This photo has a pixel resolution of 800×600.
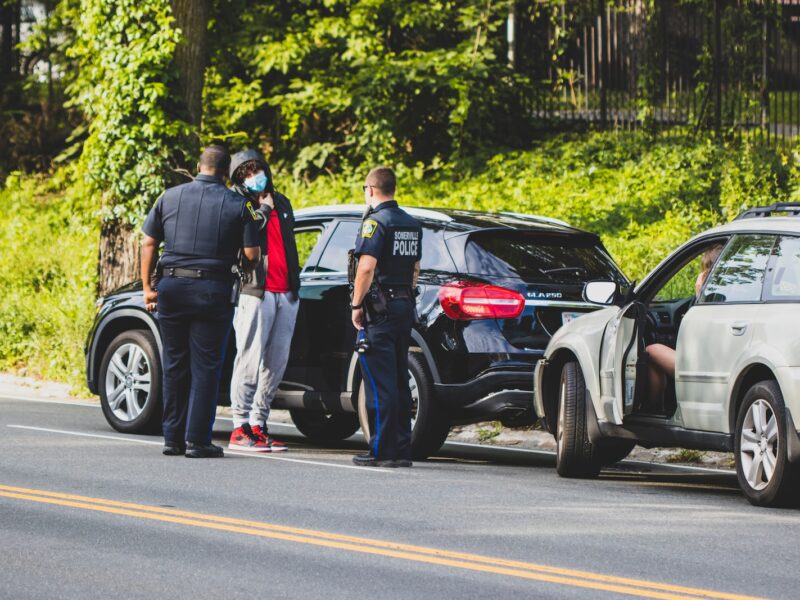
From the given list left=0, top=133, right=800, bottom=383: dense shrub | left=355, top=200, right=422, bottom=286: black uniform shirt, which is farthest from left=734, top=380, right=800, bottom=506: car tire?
left=0, top=133, right=800, bottom=383: dense shrub

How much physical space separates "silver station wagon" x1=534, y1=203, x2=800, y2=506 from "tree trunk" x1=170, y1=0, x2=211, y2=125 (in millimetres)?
8820

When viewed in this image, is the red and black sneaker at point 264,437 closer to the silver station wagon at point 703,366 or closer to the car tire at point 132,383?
the car tire at point 132,383

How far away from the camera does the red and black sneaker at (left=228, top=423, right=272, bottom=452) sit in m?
10.7

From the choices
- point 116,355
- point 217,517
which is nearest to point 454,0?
point 116,355

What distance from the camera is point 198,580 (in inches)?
241

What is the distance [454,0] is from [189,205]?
46.1 ft

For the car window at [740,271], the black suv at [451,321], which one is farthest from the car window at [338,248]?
the car window at [740,271]

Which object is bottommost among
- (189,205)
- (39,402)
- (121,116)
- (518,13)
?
(39,402)

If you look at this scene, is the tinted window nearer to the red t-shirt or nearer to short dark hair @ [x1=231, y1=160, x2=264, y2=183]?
the red t-shirt

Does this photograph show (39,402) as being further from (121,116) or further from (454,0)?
(454,0)

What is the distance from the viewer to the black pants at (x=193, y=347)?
10.1m

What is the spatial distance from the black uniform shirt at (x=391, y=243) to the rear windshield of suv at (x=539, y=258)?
19.8 inches

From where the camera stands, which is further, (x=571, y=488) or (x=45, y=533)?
(x=571, y=488)

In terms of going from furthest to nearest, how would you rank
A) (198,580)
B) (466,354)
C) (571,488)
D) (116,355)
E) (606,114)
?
(606,114) < (116,355) < (466,354) < (571,488) < (198,580)
